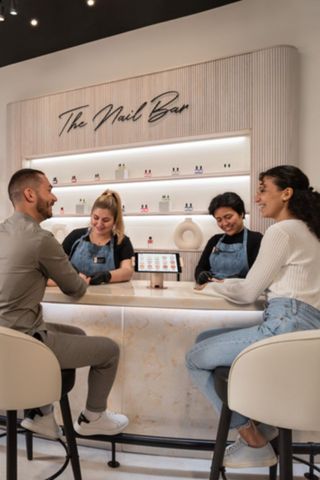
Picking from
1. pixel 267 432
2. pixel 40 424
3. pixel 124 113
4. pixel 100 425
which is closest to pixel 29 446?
pixel 40 424

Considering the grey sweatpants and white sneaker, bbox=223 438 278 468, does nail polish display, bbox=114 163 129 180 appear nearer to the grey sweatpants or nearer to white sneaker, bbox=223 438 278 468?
the grey sweatpants

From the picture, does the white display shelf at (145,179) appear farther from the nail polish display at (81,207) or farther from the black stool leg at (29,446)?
the black stool leg at (29,446)

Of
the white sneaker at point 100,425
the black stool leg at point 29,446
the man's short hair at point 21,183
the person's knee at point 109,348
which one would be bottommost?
the black stool leg at point 29,446

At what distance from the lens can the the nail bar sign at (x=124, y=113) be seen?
4168 millimetres

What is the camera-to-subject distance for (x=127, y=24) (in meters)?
4.35

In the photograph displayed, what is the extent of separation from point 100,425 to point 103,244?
1.35m

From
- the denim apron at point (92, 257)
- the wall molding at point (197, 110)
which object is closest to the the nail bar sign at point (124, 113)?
the wall molding at point (197, 110)

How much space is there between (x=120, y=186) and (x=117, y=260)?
7.06ft

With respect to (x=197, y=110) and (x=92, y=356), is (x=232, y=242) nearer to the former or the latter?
(x=197, y=110)

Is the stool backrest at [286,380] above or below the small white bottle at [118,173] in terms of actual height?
below

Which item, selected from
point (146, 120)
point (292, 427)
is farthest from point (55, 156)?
point (292, 427)

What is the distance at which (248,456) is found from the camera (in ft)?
4.94

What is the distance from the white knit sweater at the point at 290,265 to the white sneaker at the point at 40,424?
3.70 feet

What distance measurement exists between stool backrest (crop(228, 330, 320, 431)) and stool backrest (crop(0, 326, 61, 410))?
72 cm
